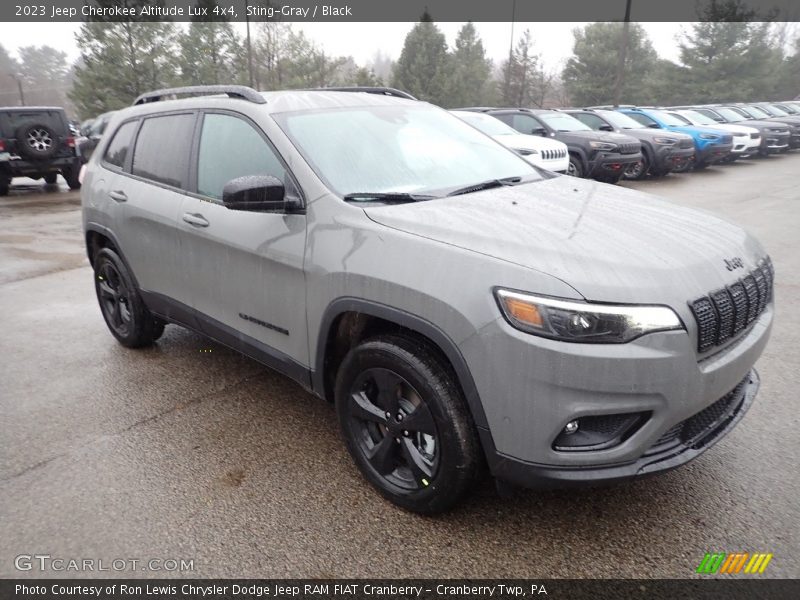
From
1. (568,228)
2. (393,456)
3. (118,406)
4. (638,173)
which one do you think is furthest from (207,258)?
(638,173)

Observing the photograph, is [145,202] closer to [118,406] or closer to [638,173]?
[118,406]

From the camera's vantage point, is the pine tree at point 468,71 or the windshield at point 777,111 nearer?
the windshield at point 777,111

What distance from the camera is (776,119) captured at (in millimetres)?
21031

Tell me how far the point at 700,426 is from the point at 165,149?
3.43 meters

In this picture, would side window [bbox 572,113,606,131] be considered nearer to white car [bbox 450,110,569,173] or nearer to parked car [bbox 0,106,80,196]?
white car [bbox 450,110,569,173]

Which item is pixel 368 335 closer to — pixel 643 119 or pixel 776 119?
pixel 643 119

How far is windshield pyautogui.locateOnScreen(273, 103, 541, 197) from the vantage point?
113 inches

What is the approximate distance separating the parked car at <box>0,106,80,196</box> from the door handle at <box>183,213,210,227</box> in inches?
488

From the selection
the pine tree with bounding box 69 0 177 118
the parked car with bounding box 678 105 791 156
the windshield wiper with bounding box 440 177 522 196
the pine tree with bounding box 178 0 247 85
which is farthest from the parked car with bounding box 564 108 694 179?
the pine tree with bounding box 69 0 177 118

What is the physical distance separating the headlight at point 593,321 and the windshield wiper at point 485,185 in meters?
1.10

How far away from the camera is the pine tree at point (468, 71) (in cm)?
3725

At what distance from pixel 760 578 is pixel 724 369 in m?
0.79

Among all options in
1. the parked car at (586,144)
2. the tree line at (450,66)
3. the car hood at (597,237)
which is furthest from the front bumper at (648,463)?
the tree line at (450,66)
